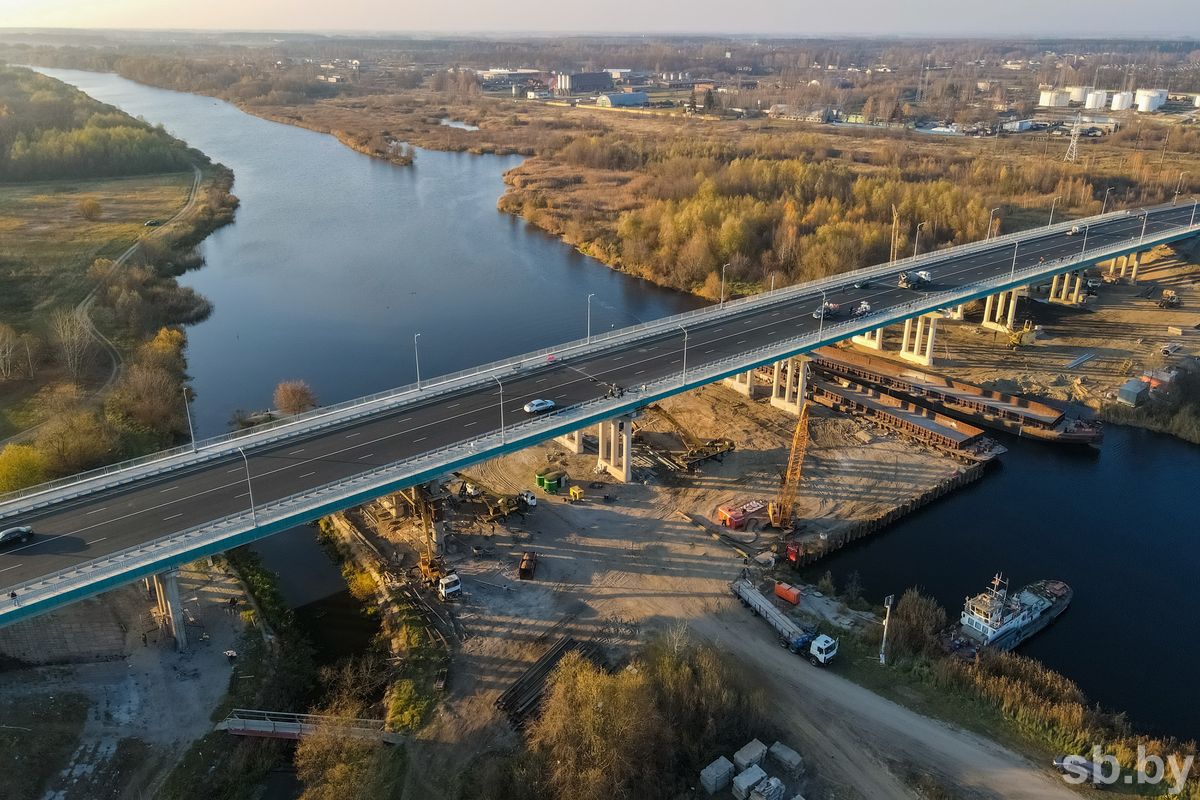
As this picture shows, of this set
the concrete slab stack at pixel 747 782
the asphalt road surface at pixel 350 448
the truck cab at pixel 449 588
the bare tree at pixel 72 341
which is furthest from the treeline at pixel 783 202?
the concrete slab stack at pixel 747 782

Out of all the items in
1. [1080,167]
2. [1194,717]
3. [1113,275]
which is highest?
[1080,167]

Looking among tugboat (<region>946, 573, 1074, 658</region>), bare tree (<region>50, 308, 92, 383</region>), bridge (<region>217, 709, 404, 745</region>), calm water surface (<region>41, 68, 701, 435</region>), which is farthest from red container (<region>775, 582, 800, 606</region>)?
bare tree (<region>50, 308, 92, 383</region>)

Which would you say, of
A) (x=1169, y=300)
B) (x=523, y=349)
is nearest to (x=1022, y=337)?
(x=1169, y=300)

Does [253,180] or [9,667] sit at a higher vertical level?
[253,180]

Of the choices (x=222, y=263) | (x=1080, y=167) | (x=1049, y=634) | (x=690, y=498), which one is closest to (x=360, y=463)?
(x=690, y=498)

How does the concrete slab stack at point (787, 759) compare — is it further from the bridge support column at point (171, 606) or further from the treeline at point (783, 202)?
the treeline at point (783, 202)

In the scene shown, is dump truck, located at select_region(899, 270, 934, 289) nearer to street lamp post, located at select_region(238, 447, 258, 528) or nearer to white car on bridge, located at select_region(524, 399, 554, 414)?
white car on bridge, located at select_region(524, 399, 554, 414)

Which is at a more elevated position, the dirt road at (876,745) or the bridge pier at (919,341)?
the bridge pier at (919,341)

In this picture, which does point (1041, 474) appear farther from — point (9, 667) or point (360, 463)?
point (9, 667)
